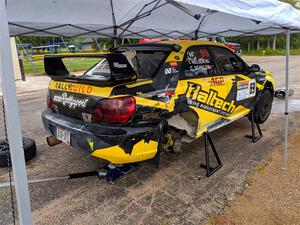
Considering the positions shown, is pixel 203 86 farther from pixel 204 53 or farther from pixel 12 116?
pixel 12 116

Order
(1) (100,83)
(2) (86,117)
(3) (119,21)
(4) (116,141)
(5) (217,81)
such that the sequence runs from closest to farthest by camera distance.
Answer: (4) (116,141), (1) (100,83), (2) (86,117), (5) (217,81), (3) (119,21)

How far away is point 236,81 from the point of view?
4.41 meters

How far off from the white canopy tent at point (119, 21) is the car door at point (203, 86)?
1.85 feet

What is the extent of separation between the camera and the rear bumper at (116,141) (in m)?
2.80

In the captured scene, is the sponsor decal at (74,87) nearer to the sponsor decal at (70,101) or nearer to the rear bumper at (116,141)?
the sponsor decal at (70,101)

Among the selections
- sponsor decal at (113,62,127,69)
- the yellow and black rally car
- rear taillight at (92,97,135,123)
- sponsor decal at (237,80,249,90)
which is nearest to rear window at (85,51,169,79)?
the yellow and black rally car

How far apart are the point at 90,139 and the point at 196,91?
1542 millimetres

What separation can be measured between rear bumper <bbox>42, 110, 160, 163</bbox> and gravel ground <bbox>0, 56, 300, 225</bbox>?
48 centimetres

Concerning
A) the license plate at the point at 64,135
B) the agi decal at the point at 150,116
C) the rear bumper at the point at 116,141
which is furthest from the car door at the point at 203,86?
the license plate at the point at 64,135

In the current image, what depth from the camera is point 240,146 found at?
4.44 metres

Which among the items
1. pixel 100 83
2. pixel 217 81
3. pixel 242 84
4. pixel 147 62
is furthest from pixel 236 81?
pixel 100 83

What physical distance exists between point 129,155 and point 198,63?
173 cm

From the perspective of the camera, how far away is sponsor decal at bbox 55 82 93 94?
3017mm

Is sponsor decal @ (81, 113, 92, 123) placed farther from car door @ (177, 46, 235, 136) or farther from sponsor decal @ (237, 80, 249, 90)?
sponsor decal @ (237, 80, 249, 90)
